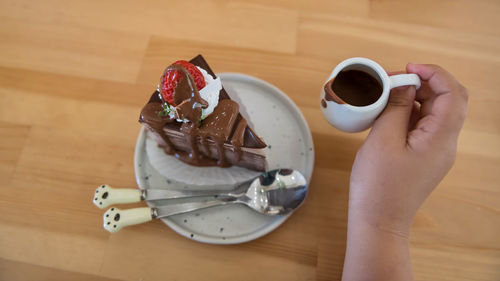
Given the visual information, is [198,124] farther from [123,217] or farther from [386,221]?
[386,221]

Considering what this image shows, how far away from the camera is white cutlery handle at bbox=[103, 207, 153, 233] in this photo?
1134 mm

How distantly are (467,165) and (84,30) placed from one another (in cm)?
203

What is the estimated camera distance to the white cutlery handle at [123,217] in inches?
44.6

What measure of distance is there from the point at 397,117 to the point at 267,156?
56cm

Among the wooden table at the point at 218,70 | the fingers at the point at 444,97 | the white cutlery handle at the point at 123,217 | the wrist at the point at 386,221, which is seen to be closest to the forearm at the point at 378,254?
the wrist at the point at 386,221

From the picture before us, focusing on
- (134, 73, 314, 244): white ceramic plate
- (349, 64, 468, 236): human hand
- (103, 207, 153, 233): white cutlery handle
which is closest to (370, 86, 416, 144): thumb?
(349, 64, 468, 236): human hand

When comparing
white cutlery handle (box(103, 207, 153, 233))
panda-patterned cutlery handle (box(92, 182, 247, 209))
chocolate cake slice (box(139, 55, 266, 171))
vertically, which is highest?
chocolate cake slice (box(139, 55, 266, 171))

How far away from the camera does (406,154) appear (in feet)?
3.18

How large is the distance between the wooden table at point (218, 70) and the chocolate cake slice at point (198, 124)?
33 cm

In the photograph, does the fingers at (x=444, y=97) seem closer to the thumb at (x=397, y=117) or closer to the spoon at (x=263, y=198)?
the thumb at (x=397, y=117)

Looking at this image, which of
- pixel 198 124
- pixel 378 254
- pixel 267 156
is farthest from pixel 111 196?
pixel 378 254

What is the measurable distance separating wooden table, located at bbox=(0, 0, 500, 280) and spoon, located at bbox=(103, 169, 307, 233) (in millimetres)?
99

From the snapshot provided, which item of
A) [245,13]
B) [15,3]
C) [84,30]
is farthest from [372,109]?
[15,3]

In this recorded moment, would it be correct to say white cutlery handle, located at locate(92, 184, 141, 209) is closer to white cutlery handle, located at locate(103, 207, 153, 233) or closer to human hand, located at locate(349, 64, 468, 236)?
white cutlery handle, located at locate(103, 207, 153, 233)
